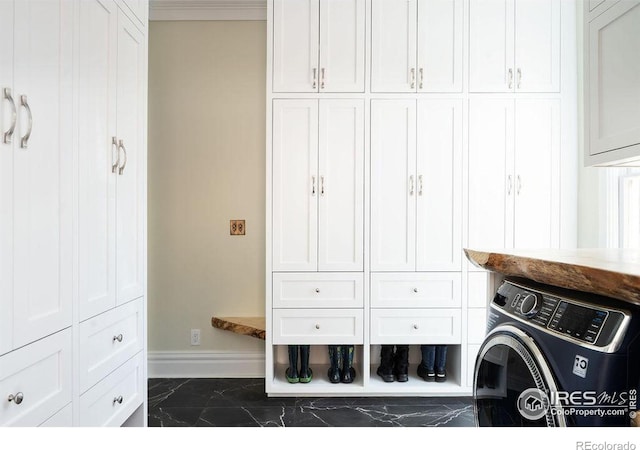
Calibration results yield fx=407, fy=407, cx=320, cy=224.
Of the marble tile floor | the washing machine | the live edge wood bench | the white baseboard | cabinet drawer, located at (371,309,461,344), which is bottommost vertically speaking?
the marble tile floor

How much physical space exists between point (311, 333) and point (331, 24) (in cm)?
190

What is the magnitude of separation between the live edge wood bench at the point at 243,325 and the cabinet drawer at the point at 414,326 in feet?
2.54

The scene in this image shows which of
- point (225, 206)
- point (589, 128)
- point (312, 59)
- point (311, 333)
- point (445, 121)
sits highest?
point (312, 59)

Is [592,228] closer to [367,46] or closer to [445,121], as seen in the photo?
[445,121]

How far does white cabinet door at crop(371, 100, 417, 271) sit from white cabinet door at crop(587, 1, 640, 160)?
3.62ft

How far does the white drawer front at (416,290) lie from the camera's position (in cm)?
251

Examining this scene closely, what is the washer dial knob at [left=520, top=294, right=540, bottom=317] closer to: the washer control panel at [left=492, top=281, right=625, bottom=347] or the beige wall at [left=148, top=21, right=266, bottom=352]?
the washer control panel at [left=492, top=281, right=625, bottom=347]

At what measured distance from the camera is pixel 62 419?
1253mm

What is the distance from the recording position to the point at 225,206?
9.80 feet

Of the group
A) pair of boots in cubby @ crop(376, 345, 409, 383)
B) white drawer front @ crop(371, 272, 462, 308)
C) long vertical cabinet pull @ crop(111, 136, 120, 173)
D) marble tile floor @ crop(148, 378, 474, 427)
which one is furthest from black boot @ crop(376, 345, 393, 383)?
long vertical cabinet pull @ crop(111, 136, 120, 173)

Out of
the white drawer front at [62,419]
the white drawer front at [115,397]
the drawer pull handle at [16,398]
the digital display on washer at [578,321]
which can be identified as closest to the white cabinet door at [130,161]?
the white drawer front at [115,397]

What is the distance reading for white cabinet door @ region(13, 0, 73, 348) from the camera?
1.07 meters
